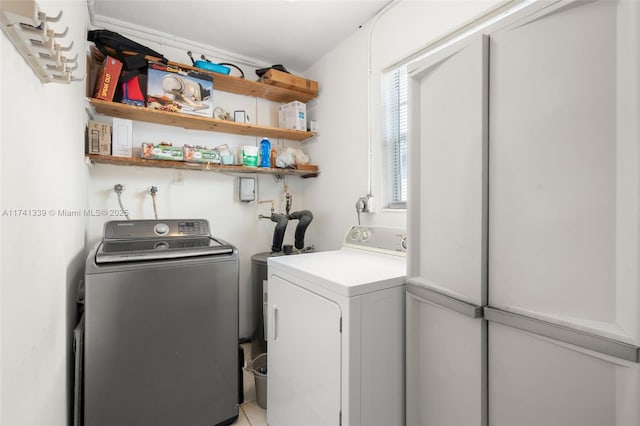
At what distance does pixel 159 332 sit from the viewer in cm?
157

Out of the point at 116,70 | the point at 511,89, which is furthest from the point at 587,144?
the point at 116,70

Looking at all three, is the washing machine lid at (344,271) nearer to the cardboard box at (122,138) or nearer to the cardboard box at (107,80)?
the cardboard box at (122,138)

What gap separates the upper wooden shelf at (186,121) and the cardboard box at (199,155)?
231 mm

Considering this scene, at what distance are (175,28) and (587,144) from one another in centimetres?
284

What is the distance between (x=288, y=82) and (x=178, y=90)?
93cm

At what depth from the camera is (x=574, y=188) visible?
0.74 m

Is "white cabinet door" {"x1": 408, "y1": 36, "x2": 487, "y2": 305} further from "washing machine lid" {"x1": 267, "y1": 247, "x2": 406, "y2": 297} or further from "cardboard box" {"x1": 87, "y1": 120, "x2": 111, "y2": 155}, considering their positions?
"cardboard box" {"x1": 87, "y1": 120, "x2": 111, "y2": 155}

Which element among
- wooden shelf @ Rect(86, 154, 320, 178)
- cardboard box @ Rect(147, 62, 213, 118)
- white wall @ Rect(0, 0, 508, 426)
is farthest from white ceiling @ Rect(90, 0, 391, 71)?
wooden shelf @ Rect(86, 154, 320, 178)

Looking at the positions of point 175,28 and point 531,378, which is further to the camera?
point 175,28

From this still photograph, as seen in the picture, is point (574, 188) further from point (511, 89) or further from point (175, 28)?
point (175, 28)

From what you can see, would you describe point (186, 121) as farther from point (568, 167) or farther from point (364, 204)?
point (568, 167)

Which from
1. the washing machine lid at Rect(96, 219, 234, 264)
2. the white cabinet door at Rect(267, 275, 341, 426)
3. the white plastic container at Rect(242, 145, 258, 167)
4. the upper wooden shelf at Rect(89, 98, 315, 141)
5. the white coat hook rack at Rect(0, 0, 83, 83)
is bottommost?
the white cabinet door at Rect(267, 275, 341, 426)

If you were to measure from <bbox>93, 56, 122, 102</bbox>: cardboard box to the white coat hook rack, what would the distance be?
4.01ft

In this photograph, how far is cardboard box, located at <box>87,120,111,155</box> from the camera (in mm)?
1953
